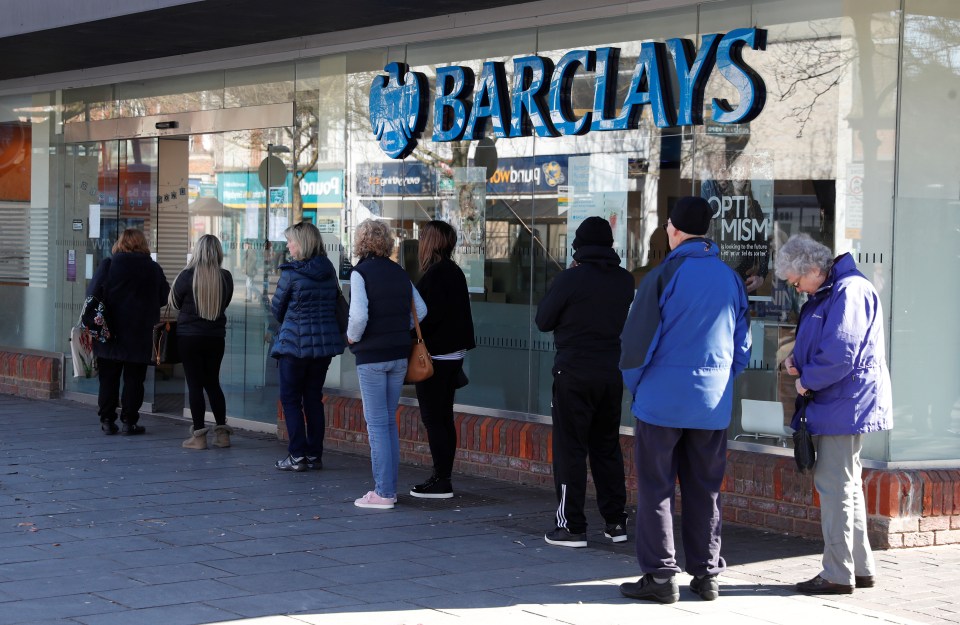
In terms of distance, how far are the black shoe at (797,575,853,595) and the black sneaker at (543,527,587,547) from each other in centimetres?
149

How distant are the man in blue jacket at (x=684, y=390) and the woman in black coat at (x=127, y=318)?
674cm

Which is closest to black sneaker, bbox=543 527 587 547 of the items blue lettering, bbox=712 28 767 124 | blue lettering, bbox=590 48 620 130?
blue lettering, bbox=712 28 767 124

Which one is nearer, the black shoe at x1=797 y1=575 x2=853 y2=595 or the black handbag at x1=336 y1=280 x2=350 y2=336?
the black shoe at x1=797 y1=575 x2=853 y2=595

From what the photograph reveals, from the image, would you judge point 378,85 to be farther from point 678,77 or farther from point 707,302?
point 707,302

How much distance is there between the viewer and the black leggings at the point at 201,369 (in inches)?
444

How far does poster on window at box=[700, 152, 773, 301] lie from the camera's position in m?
8.83

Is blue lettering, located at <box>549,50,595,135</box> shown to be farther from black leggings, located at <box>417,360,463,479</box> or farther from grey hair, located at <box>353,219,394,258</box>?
black leggings, located at <box>417,360,463,479</box>

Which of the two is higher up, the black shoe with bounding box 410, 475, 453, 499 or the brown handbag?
the brown handbag

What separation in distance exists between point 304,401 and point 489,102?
9.19 feet

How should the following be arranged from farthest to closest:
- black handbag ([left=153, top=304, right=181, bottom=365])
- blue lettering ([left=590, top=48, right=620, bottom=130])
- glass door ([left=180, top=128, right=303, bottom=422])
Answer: glass door ([left=180, top=128, right=303, bottom=422]), black handbag ([left=153, top=304, right=181, bottom=365]), blue lettering ([left=590, top=48, right=620, bottom=130])

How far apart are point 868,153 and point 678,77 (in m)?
1.55

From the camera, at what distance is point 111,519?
27.6ft

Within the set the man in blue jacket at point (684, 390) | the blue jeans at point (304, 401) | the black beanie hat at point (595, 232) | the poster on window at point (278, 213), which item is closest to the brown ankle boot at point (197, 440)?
the blue jeans at point (304, 401)

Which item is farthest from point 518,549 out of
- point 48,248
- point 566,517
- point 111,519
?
point 48,248
